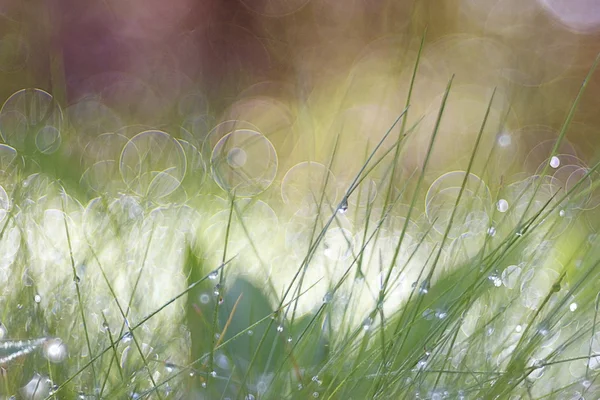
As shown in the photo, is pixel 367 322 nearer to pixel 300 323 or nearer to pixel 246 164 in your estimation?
pixel 300 323

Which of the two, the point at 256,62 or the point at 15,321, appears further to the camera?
the point at 256,62

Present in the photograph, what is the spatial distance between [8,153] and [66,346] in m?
0.62

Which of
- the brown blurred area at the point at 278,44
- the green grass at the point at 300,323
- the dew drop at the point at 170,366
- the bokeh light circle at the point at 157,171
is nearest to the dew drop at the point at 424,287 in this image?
the green grass at the point at 300,323

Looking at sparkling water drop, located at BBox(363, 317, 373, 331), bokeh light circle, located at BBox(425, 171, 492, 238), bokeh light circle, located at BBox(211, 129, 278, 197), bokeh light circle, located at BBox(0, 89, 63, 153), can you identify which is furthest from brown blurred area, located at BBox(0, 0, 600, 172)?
sparkling water drop, located at BBox(363, 317, 373, 331)

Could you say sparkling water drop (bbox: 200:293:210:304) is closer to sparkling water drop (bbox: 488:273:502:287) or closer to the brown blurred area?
sparkling water drop (bbox: 488:273:502:287)

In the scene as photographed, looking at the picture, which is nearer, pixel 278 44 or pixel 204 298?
pixel 204 298

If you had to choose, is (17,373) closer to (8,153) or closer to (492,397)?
(492,397)

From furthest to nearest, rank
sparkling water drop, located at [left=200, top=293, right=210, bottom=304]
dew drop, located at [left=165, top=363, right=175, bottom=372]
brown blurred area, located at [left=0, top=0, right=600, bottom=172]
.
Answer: brown blurred area, located at [left=0, top=0, right=600, bottom=172]
sparkling water drop, located at [left=200, top=293, right=210, bottom=304]
dew drop, located at [left=165, top=363, right=175, bottom=372]

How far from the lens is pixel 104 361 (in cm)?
45

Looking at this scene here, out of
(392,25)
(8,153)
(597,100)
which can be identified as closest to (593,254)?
(8,153)

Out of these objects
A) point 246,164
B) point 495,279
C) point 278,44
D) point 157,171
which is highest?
point 278,44

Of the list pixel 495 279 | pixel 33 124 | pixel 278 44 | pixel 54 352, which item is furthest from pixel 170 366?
pixel 278 44

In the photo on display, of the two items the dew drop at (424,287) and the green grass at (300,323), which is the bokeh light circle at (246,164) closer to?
the green grass at (300,323)

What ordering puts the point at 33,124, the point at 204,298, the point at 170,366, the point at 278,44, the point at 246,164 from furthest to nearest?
the point at 278,44 < the point at 246,164 < the point at 33,124 < the point at 204,298 < the point at 170,366
